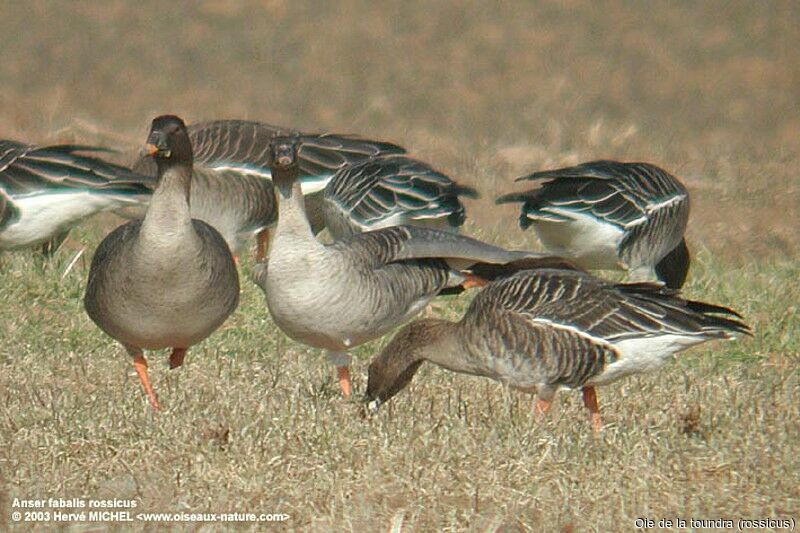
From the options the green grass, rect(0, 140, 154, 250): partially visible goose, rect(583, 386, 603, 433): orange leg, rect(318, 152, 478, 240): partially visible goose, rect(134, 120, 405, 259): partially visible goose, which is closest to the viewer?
the green grass

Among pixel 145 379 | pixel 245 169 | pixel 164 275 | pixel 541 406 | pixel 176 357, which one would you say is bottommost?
pixel 541 406

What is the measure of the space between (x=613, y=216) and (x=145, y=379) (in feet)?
11.4

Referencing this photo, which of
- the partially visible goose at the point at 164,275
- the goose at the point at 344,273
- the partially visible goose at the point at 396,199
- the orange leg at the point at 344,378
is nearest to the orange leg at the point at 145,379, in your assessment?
the partially visible goose at the point at 164,275

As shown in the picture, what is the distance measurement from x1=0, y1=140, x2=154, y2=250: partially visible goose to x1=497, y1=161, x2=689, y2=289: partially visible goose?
2.39m

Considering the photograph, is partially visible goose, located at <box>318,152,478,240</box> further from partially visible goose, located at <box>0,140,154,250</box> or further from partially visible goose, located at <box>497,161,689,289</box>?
partially visible goose, located at <box>0,140,154,250</box>

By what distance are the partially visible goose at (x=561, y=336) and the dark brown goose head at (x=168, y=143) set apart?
135cm

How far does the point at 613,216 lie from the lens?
9.30 meters

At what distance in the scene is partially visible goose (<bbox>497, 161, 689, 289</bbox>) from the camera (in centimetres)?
925

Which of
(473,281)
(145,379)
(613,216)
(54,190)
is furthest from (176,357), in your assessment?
(613,216)

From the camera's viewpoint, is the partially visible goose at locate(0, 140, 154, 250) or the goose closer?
the goose

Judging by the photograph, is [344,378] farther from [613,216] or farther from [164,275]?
[613,216]

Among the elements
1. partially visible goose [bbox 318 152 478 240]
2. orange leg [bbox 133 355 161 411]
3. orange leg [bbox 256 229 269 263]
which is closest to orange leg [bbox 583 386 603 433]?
orange leg [bbox 133 355 161 411]

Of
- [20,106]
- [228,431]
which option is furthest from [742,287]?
[20,106]

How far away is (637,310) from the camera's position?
21.7 ft
